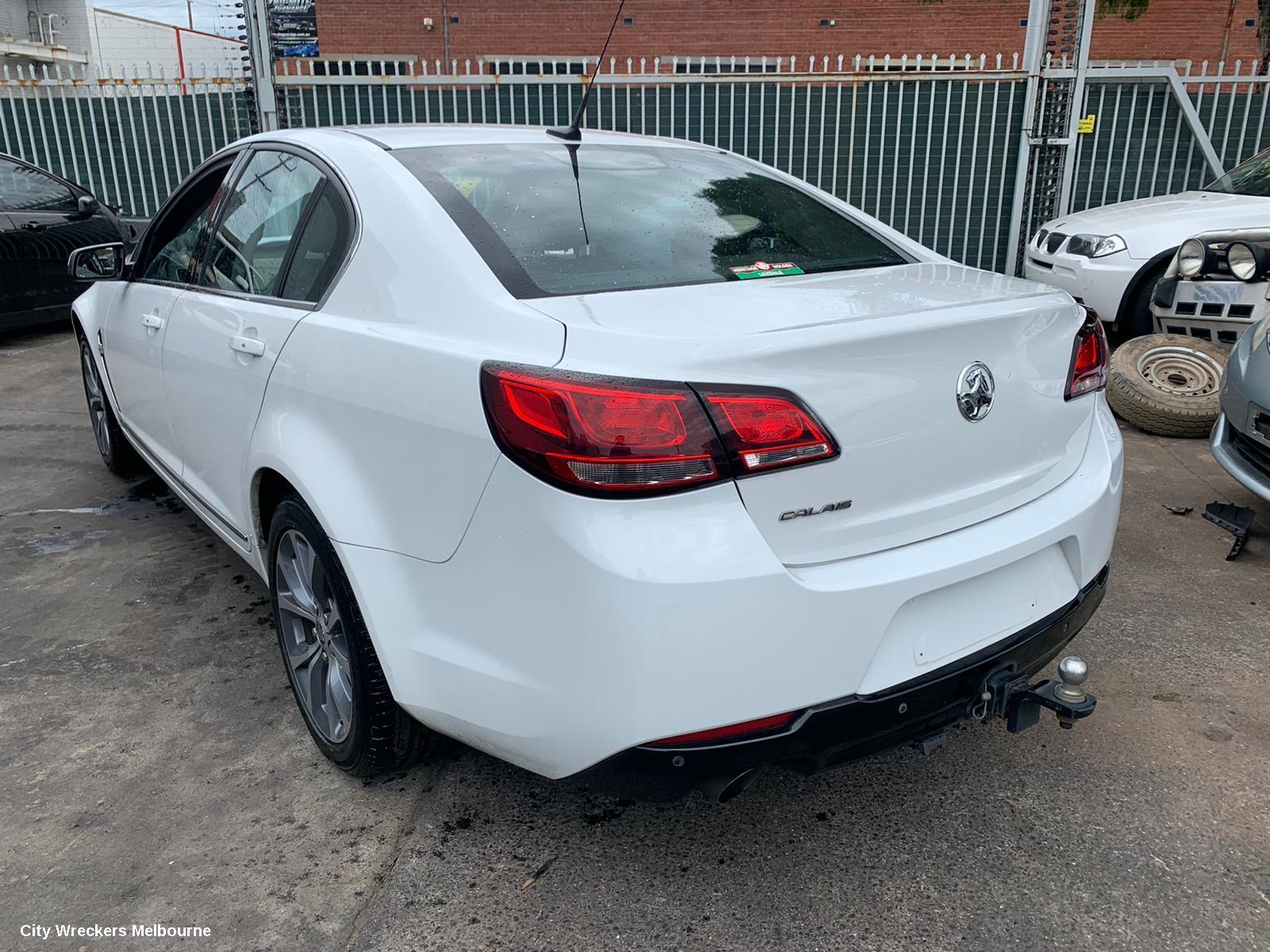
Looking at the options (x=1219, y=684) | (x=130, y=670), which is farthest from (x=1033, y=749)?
(x=130, y=670)

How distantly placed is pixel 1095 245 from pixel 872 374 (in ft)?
17.9

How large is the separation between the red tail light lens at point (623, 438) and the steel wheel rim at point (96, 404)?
11.7ft

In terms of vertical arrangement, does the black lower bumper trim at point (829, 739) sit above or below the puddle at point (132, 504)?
above

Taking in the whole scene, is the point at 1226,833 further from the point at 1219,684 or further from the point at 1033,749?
the point at 1219,684

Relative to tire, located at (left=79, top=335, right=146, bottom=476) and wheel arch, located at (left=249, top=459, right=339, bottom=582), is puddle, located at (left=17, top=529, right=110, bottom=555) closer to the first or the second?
tire, located at (left=79, top=335, right=146, bottom=476)

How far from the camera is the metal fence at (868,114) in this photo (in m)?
8.76

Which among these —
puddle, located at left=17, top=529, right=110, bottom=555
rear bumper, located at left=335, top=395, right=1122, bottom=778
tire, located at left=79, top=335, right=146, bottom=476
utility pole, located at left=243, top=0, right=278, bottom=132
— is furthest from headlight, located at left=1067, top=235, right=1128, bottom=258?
utility pole, located at left=243, top=0, right=278, bottom=132

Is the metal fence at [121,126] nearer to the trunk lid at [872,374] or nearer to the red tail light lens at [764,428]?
the trunk lid at [872,374]

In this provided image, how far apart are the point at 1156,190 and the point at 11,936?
9.89m

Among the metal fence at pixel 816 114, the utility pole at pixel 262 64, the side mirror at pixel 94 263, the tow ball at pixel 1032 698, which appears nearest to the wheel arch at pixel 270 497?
the tow ball at pixel 1032 698

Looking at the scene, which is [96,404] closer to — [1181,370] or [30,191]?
[30,191]

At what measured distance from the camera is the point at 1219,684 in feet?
9.32

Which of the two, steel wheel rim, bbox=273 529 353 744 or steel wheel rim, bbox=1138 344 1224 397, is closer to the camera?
steel wheel rim, bbox=273 529 353 744

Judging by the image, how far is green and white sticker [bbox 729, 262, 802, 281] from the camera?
90.8 inches
